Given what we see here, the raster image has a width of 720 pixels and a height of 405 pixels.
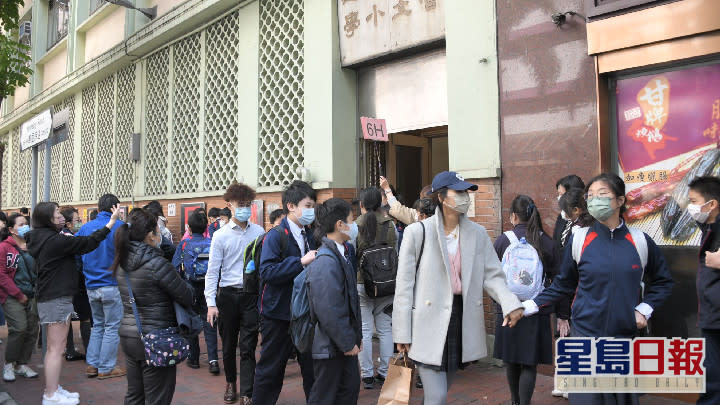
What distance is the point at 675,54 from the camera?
14.9 ft

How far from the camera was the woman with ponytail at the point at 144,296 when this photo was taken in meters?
3.58

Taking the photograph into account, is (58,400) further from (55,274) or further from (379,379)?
(379,379)

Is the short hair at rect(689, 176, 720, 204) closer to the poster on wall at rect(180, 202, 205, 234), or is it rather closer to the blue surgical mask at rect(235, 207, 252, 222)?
the blue surgical mask at rect(235, 207, 252, 222)

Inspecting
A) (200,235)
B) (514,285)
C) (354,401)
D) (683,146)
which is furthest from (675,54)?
(200,235)

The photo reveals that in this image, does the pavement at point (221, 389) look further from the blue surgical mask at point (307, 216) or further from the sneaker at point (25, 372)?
the blue surgical mask at point (307, 216)

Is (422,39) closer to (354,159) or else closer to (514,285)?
(354,159)

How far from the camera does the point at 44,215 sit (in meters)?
5.11

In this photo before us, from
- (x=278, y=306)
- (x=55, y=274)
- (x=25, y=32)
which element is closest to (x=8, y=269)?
(x=55, y=274)

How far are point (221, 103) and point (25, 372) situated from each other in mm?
5511

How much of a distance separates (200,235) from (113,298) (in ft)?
3.96

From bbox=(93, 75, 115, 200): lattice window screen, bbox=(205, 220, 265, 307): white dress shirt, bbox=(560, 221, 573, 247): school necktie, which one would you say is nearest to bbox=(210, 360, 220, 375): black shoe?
bbox=(205, 220, 265, 307): white dress shirt

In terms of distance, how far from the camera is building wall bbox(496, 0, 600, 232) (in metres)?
5.11

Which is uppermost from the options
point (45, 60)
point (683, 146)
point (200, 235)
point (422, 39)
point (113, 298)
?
point (45, 60)

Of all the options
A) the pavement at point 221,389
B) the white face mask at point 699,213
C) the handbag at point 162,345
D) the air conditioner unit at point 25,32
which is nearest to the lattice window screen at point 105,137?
the air conditioner unit at point 25,32
